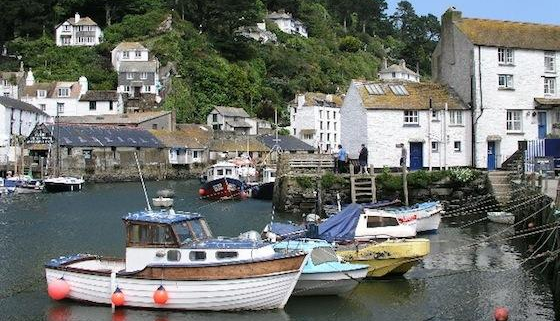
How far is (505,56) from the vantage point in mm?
49500

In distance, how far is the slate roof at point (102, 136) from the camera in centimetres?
8994

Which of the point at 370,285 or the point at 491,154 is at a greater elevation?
the point at 491,154

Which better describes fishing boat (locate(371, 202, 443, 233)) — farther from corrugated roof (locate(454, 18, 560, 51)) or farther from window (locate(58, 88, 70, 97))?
window (locate(58, 88, 70, 97))

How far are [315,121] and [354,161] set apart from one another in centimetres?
6866

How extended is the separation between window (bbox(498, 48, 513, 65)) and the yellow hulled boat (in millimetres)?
27128

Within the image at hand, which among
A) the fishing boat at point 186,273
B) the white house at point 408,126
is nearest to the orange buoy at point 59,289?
the fishing boat at point 186,273

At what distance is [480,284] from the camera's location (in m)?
25.8

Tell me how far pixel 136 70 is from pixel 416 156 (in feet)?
243

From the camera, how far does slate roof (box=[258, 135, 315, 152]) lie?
106625mm

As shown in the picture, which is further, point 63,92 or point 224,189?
point 63,92

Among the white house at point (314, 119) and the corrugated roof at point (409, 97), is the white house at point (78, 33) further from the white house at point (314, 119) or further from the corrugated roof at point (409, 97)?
the corrugated roof at point (409, 97)

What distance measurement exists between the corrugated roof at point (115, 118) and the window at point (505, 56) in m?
64.5

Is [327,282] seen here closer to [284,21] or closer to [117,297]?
[117,297]

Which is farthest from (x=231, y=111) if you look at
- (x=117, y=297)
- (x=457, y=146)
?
(x=117, y=297)
